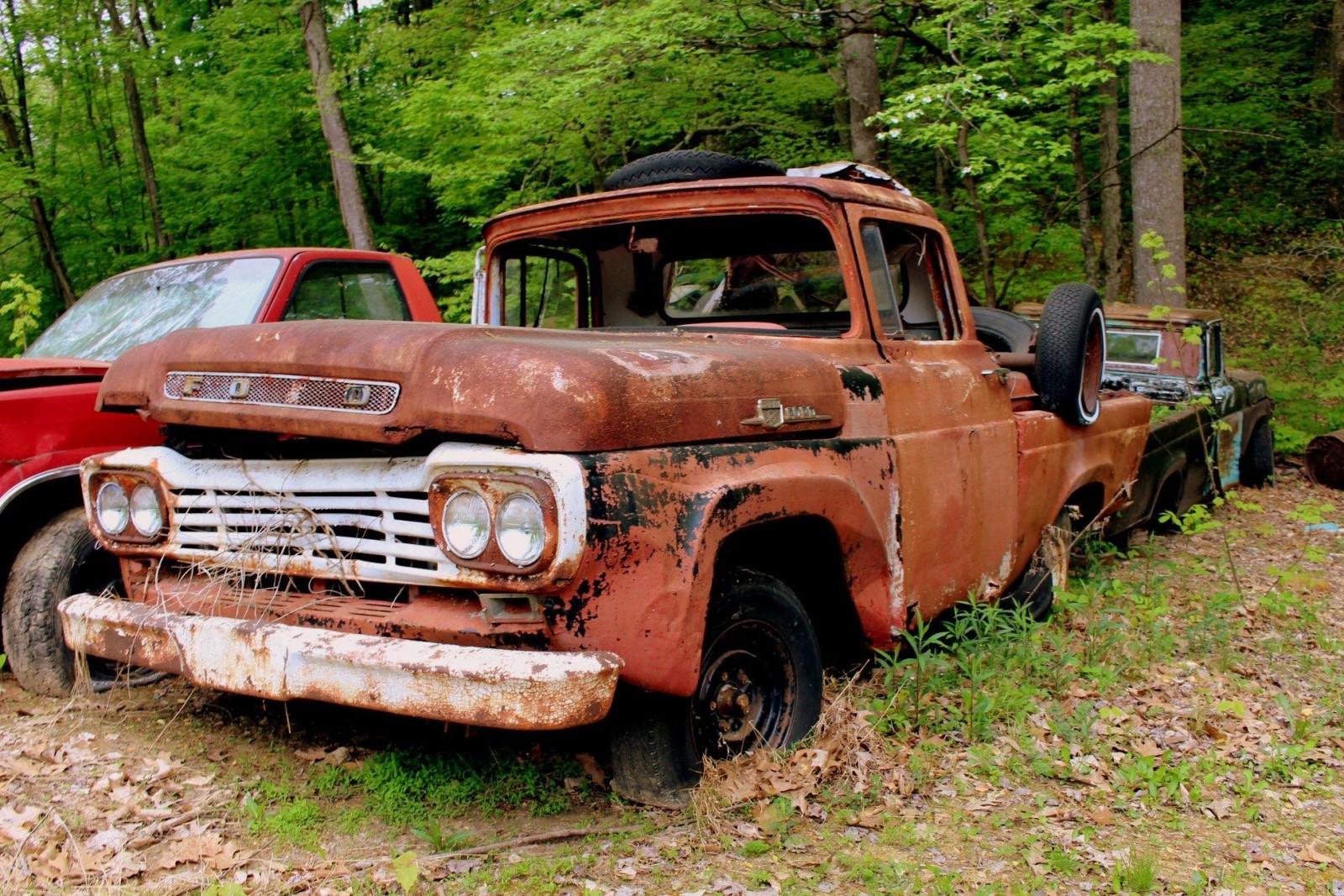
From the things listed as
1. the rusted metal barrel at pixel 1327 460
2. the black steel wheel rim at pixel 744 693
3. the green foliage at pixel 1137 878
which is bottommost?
the rusted metal barrel at pixel 1327 460

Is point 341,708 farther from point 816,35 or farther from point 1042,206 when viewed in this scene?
point 1042,206

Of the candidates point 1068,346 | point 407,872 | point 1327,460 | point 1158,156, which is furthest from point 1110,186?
point 407,872

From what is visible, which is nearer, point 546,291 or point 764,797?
point 764,797

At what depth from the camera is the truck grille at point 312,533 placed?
116 inches

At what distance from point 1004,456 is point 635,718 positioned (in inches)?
90.3

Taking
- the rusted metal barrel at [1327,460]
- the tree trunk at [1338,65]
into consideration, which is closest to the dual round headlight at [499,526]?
the rusted metal barrel at [1327,460]

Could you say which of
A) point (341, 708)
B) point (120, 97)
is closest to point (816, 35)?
point (341, 708)

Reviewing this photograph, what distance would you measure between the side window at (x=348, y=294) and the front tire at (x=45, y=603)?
57.1 inches

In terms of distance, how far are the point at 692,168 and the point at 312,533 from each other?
212cm

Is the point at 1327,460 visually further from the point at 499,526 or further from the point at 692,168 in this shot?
the point at 499,526

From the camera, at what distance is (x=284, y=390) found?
307 centimetres

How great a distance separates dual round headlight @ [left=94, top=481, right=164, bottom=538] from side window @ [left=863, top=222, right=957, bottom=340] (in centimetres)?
277

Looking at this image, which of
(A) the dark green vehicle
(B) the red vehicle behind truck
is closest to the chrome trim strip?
(B) the red vehicle behind truck

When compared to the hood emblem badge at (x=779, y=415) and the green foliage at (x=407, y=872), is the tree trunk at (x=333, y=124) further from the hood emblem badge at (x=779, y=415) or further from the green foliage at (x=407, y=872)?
the green foliage at (x=407, y=872)
